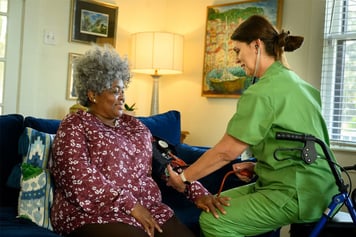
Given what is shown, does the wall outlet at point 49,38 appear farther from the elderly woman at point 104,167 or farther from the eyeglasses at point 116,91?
the eyeglasses at point 116,91

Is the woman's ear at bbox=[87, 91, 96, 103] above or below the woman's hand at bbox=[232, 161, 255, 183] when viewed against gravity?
above

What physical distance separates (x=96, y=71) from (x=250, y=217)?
3.05 ft

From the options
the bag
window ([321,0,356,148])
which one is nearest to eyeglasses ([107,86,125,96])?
the bag

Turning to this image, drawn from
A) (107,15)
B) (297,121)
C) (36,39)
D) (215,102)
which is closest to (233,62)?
(215,102)

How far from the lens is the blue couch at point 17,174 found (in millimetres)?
1623

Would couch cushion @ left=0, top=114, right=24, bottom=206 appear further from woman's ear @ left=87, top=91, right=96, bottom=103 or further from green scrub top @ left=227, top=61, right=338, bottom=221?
green scrub top @ left=227, top=61, right=338, bottom=221

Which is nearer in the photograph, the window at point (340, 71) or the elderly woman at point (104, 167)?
the elderly woman at point (104, 167)

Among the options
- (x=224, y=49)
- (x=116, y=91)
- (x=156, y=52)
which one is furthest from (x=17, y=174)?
(x=224, y=49)

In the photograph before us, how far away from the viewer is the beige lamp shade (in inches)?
133

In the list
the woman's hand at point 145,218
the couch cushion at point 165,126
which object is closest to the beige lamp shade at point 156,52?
the couch cushion at point 165,126

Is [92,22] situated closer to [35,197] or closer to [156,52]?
[156,52]

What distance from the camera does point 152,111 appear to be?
11.7 feet

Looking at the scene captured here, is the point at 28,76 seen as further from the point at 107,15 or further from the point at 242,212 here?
the point at 242,212

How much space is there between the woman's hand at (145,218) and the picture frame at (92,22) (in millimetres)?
2006
